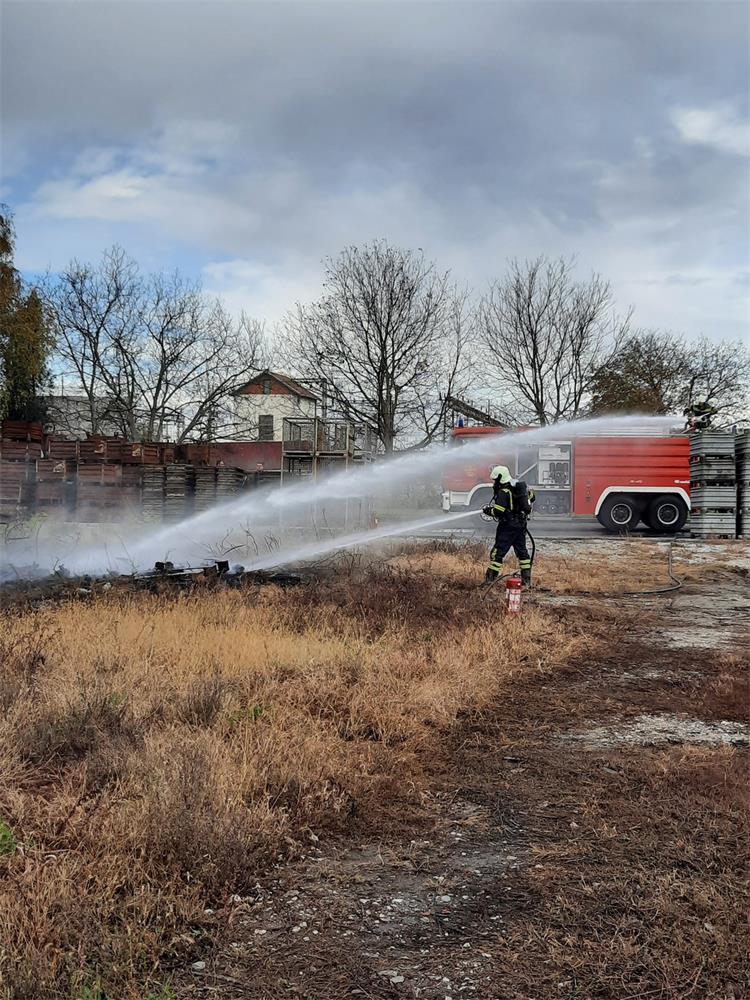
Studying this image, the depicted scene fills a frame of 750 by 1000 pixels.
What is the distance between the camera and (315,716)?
4.45m

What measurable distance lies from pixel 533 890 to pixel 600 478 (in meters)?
17.0

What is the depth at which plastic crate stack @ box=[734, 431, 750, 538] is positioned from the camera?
13.0 meters

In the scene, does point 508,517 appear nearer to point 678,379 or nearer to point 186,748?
point 186,748

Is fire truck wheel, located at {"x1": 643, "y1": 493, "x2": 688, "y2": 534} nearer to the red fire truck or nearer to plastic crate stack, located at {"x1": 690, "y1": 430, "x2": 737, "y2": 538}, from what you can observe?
the red fire truck

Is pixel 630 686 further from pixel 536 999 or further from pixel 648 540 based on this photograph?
pixel 648 540

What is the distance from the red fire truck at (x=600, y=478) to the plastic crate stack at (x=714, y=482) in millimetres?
3654

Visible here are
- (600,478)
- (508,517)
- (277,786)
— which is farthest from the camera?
(600,478)

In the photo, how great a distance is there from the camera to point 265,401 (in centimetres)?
3822

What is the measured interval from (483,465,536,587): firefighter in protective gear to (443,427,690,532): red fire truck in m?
9.11

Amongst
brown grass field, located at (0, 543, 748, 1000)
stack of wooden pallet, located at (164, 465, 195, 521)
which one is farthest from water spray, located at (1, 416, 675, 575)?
brown grass field, located at (0, 543, 748, 1000)

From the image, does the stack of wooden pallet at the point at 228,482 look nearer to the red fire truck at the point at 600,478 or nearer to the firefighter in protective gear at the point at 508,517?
the red fire truck at the point at 600,478

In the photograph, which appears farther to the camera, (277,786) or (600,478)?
(600,478)

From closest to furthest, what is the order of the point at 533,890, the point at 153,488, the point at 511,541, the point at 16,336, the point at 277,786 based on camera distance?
the point at 533,890 → the point at 277,786 → the point at 511,541 → the point at 153,488 → the point at 16,336

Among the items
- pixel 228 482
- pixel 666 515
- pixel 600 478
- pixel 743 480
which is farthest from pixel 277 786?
pixel 666 515
